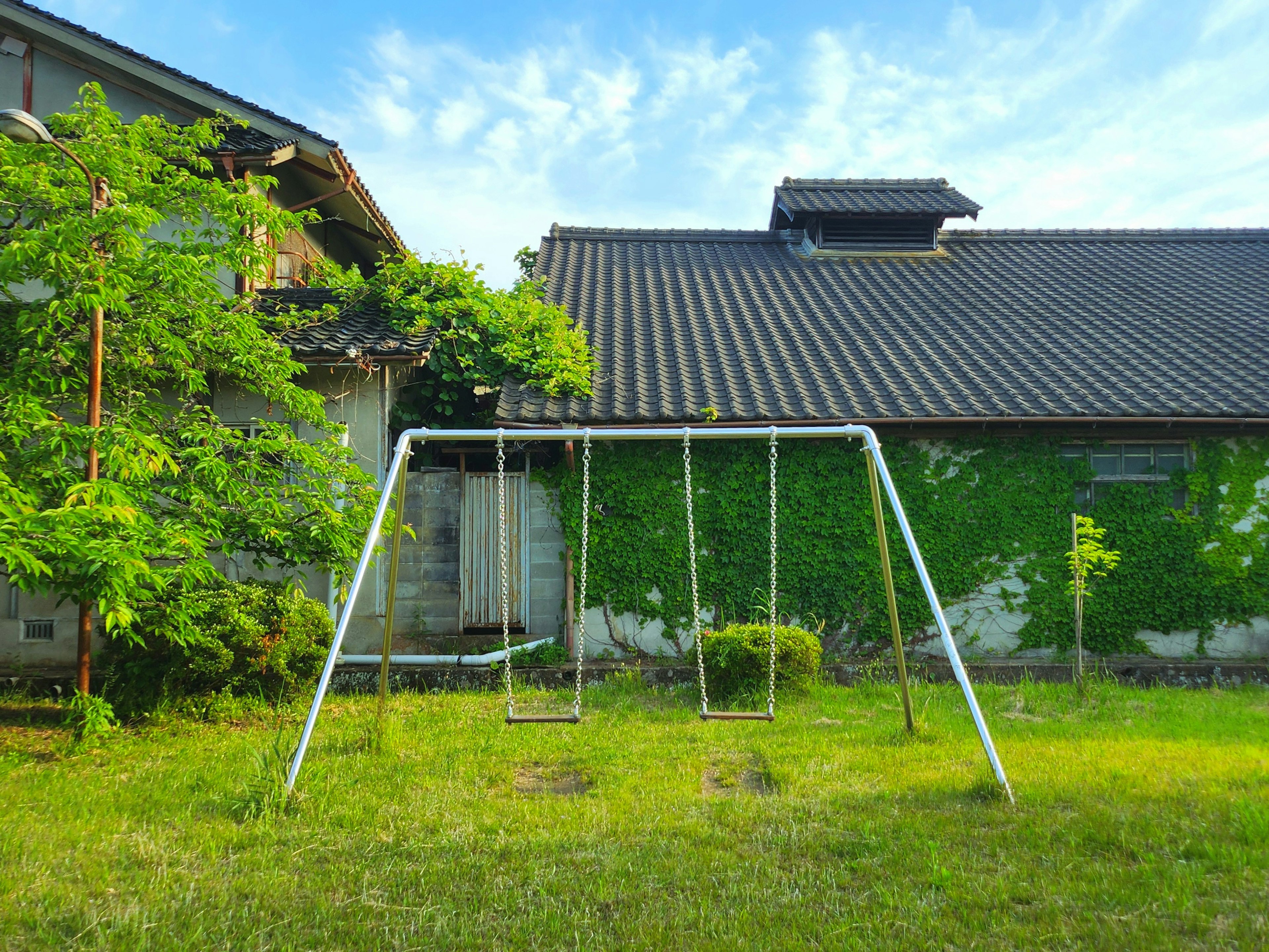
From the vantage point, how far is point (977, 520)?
26.9 ft

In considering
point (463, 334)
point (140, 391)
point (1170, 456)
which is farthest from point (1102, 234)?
point (140, 391)

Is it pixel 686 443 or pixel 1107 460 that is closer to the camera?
pixel 686 443

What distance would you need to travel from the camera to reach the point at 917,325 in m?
10.4

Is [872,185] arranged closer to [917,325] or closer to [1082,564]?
[917,325]

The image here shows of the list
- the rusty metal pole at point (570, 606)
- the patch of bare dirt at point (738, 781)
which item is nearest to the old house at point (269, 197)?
the rusty metal pole at point (570, 606)

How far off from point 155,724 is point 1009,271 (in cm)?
1256

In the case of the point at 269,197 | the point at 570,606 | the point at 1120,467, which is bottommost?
the point at 570,606

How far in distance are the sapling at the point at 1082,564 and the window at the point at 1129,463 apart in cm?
41

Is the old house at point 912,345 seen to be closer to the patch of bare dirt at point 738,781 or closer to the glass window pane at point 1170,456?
the glass window pane at point 1170,456

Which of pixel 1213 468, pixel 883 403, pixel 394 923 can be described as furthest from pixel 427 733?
pixel 1213 468

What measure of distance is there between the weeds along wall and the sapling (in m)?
0.15

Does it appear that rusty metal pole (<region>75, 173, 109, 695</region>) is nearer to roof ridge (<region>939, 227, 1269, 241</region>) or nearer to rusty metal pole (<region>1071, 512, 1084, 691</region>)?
rusty metal pole (<region>1071, 512, 1084, 691</region>)

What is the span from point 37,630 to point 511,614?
4.65 metres

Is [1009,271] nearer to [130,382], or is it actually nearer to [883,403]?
[883,403]
